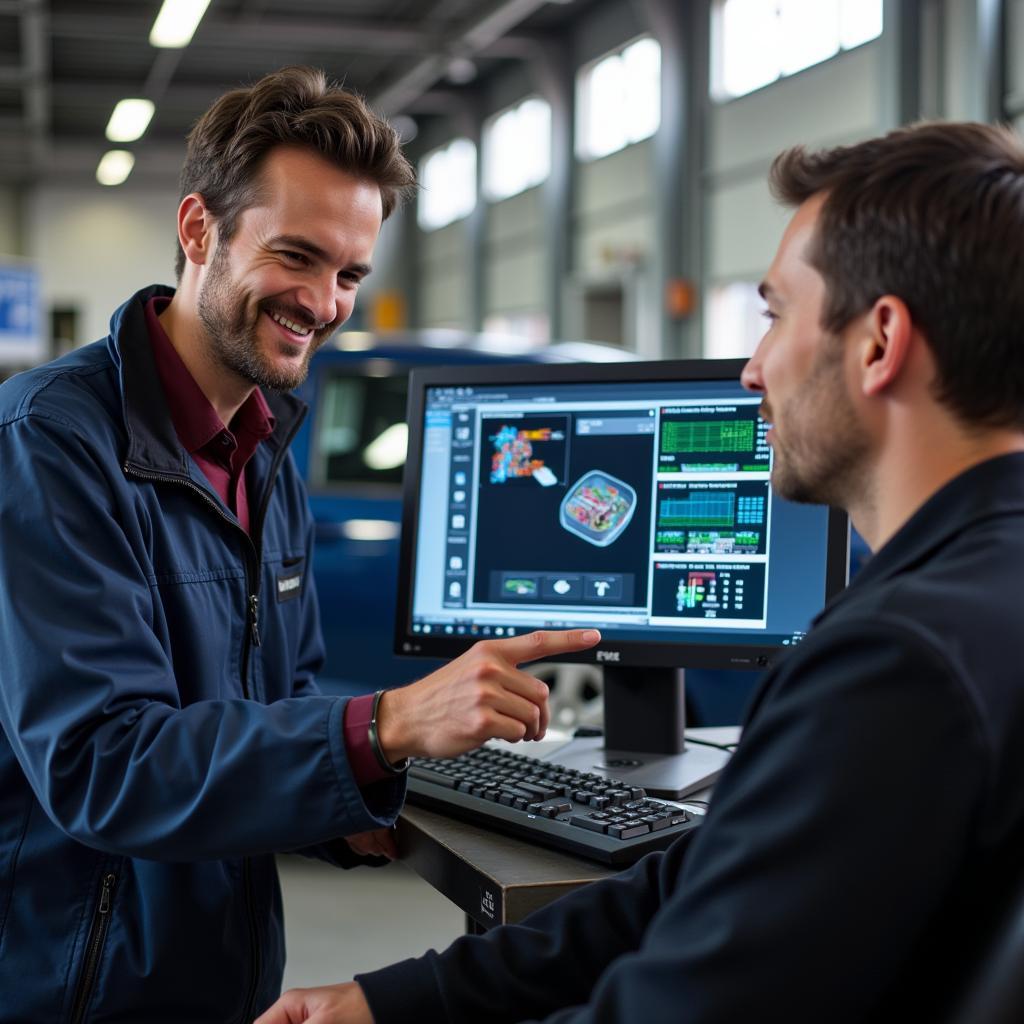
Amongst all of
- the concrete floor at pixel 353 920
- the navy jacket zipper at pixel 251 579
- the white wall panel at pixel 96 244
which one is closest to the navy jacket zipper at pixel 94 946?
the navy jacket zipper at pixel 251 579

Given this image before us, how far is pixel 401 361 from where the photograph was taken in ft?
15.1

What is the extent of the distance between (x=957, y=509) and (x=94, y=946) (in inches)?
44.1

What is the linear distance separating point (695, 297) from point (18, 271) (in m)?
6.36

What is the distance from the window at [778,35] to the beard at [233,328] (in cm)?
694

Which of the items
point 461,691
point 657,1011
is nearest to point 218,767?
point 461,691

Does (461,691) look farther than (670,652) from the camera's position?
No

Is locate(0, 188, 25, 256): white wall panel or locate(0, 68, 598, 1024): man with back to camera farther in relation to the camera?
locate(0, 188, 25, 256): white wall panel

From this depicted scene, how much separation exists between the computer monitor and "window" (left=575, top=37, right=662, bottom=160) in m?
8.86

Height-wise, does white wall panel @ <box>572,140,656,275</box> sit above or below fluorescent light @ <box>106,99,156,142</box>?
below

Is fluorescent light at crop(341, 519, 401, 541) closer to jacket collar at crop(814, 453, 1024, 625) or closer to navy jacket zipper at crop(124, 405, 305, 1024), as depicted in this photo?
navy jacket zipper at crop(124, 405, 305, 1024)

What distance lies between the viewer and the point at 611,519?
1.98 m

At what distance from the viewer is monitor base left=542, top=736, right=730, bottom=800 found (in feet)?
6.05

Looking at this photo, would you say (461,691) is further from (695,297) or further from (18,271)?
(18,271)

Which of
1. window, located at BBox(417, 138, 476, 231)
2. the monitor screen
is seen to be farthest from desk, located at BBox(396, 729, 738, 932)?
window, located at BBox(417, 138, 476, 231)
